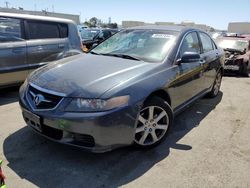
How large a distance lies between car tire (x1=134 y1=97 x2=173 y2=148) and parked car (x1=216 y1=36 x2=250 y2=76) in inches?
271

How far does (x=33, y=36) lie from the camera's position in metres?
5.81

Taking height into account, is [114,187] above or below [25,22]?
below

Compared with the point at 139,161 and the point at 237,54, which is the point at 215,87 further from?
the point at 237,54

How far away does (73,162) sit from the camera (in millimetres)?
3207

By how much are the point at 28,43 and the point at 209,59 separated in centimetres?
366

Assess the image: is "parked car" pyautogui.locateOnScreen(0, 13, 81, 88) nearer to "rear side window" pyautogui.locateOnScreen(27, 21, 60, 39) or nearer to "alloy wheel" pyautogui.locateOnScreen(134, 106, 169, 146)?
"rear side window" pyautogui.locateOnScreen(27, 21, 60, 39)

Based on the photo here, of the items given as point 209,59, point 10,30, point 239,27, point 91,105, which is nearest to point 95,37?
point 10,30

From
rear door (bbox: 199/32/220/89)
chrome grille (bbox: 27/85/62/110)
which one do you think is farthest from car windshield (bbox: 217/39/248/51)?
chrome grille (bbox: 27/85/62/110)

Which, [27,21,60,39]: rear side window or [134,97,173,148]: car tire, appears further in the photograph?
[27,21,60,39]: rear side window

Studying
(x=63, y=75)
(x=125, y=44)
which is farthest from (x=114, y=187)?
(x=125, y=44)

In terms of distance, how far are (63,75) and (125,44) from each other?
1390mm

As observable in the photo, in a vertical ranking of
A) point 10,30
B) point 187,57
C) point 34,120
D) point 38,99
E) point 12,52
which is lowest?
point 34,120

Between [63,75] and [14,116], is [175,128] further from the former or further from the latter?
[14,116]

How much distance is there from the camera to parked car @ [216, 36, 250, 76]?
31.5 feet
